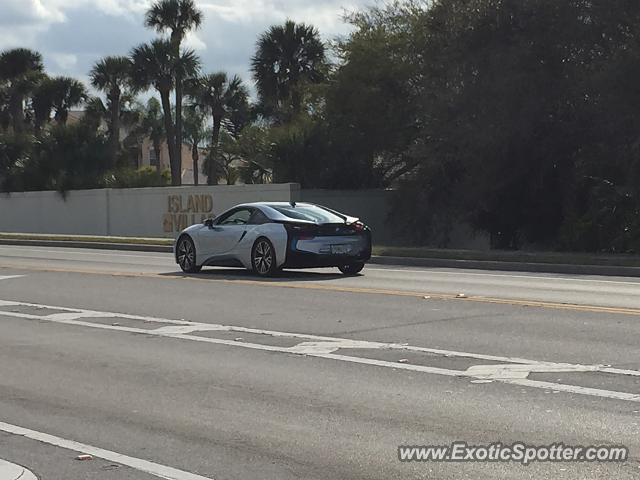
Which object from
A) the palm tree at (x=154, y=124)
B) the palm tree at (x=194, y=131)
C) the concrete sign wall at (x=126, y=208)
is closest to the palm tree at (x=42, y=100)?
the concrete sign wall at (x=126, y=208)

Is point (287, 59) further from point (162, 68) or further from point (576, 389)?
point (576, 389)

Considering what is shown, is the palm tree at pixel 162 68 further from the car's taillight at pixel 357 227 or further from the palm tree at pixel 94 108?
the car's taillight at pixel 357 227

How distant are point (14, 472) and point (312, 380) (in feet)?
10.6

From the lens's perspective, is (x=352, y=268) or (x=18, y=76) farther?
(x=18, y=76)

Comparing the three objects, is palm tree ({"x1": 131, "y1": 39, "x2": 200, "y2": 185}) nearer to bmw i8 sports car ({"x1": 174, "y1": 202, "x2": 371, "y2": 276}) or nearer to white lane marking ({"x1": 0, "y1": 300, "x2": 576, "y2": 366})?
bmw i8 sports car ({"x1": 174, "y1": 202, "x2": 371, "y2": 276})

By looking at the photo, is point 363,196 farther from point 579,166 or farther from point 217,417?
point 217,417

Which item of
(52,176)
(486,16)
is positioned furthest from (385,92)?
(52,176)

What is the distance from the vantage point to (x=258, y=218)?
1962cm

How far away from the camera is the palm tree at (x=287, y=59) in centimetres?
4588

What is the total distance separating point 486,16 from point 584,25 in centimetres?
287

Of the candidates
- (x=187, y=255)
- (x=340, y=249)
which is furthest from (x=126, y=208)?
(x=340, y=249)

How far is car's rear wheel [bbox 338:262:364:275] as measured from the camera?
1997 cm
